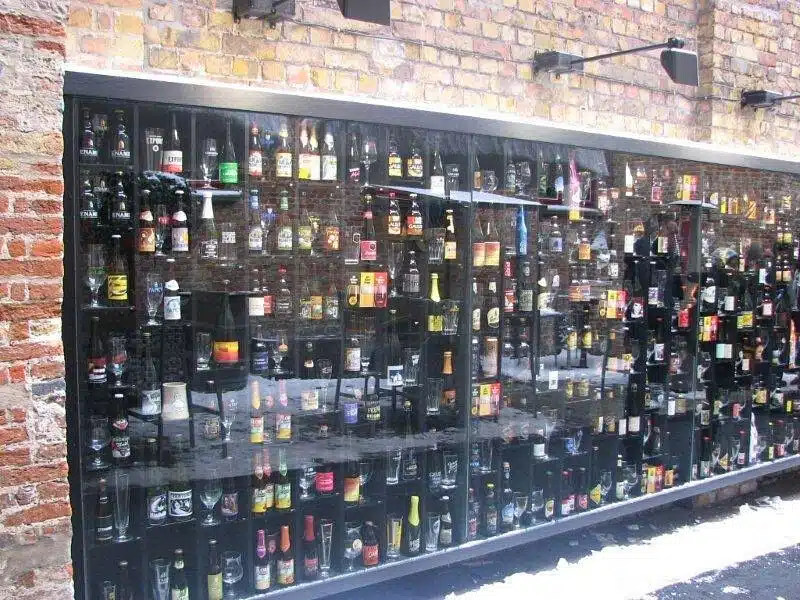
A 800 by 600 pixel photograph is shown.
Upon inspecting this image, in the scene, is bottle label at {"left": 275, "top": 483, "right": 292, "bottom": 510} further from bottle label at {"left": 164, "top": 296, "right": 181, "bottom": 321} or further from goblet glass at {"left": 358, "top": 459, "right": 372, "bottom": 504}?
bottle label at {"left": 164, "top": 296, "right": 181, "bottom": 321}

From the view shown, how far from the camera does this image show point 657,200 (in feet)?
19.2

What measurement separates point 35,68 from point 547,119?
3991mm

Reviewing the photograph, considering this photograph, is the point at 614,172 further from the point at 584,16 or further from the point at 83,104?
the point at 83,104

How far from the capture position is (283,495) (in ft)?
14.3

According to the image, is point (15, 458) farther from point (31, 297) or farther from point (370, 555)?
point (370, 555)

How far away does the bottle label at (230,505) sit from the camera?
164 inches

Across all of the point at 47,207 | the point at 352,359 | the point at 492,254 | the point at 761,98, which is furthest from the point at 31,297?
the point at 761,98

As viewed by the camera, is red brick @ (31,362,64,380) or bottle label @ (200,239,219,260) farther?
bottle label @ (200,239,219,260)

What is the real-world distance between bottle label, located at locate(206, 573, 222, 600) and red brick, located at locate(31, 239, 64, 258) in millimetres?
2208

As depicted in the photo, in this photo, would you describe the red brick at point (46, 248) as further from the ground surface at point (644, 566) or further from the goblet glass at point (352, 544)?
the ground surface at point (644, 566)

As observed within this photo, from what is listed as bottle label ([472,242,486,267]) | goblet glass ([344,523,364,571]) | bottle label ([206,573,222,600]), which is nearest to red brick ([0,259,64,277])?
bottle label ([206,573,222,600])

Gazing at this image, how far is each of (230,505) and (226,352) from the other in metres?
0.85

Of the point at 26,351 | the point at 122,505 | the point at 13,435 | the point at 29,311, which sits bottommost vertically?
the point at 122,505

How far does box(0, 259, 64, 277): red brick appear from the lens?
253 cm
